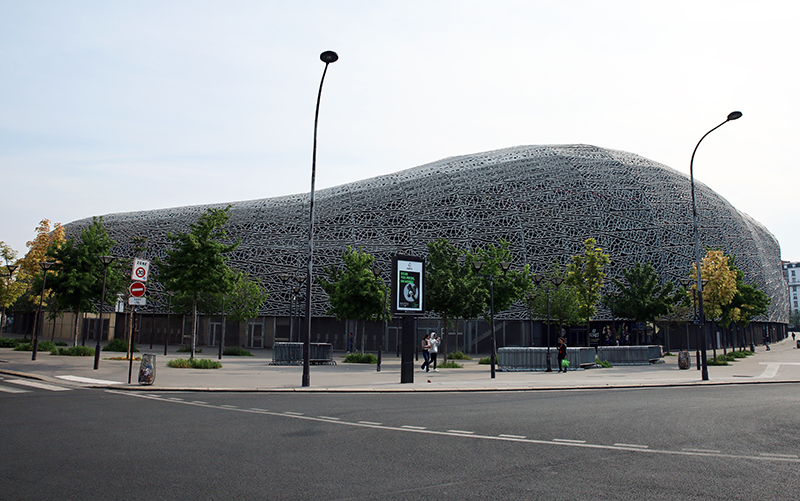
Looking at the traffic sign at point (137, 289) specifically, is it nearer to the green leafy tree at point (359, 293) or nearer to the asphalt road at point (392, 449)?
the asphalt road at point (392, 449)

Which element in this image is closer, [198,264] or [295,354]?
[198,264]

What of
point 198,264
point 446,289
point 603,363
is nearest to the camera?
point 198,264

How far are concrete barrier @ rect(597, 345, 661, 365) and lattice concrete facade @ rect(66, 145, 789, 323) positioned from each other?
1501 cm

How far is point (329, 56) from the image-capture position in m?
18.4

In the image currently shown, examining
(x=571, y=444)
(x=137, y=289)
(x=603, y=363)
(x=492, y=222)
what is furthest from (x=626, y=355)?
(x=571, y=444)

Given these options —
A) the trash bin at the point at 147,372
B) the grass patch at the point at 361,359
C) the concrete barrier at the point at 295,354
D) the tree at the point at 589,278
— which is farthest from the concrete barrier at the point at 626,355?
the trash bin at the point at 147,372

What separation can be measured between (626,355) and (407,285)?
19795 millimetres

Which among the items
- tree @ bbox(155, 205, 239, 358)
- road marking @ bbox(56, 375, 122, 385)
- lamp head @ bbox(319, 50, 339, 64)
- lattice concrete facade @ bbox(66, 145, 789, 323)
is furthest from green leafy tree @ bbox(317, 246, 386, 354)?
lamp head @ bbox(319, 50, 339, 64)

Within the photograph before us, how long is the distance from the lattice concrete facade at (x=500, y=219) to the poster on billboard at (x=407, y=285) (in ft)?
93.0

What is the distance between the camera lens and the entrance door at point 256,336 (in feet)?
174

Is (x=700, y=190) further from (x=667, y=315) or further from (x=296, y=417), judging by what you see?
(x=296, y=417)

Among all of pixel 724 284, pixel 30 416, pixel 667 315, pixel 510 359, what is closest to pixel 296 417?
pixel 30 416

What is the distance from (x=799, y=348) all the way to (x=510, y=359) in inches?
1828

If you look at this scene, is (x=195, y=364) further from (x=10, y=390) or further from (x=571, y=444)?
(x=571, y=444)
